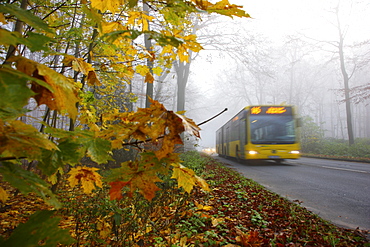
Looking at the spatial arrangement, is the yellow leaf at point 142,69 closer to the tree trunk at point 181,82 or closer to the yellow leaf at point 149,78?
the yellow leaf at point 149,78

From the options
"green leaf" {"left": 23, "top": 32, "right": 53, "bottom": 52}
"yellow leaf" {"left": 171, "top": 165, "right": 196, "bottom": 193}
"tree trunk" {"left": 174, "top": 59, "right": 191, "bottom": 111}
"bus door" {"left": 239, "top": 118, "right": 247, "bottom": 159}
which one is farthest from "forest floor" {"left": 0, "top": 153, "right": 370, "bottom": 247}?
"tree trunk" {"left": 174, "top": 59, "right": 191, "bottom": 111}

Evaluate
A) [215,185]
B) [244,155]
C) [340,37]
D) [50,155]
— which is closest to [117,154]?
[215,185]

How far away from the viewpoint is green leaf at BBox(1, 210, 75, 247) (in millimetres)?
577

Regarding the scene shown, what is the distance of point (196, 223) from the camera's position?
9.14 ft

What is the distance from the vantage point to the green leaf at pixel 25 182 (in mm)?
614

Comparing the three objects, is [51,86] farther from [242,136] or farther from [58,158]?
[242,136]

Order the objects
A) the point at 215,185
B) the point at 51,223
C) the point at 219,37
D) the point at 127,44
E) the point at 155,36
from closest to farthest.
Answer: the point at 51,223, the point at 155,36, the point at 127,44, the point at 215,185, the point at 219,37

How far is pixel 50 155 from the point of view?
0.84m

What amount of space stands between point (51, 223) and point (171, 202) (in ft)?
10.7

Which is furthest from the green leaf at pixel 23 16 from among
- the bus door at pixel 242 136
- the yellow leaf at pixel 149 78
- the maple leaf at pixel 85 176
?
the bus door at pixel 242 136

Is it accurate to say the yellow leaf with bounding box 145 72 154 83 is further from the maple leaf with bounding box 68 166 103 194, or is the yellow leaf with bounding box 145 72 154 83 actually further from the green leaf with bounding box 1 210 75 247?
the green leaf with bounding box 1 210 75 247

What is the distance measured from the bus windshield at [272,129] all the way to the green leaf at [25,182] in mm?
10341

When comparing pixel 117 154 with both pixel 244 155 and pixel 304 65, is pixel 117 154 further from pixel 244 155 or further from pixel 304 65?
pixel 304 65

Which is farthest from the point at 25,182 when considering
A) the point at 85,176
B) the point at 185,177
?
the point at 85,176
